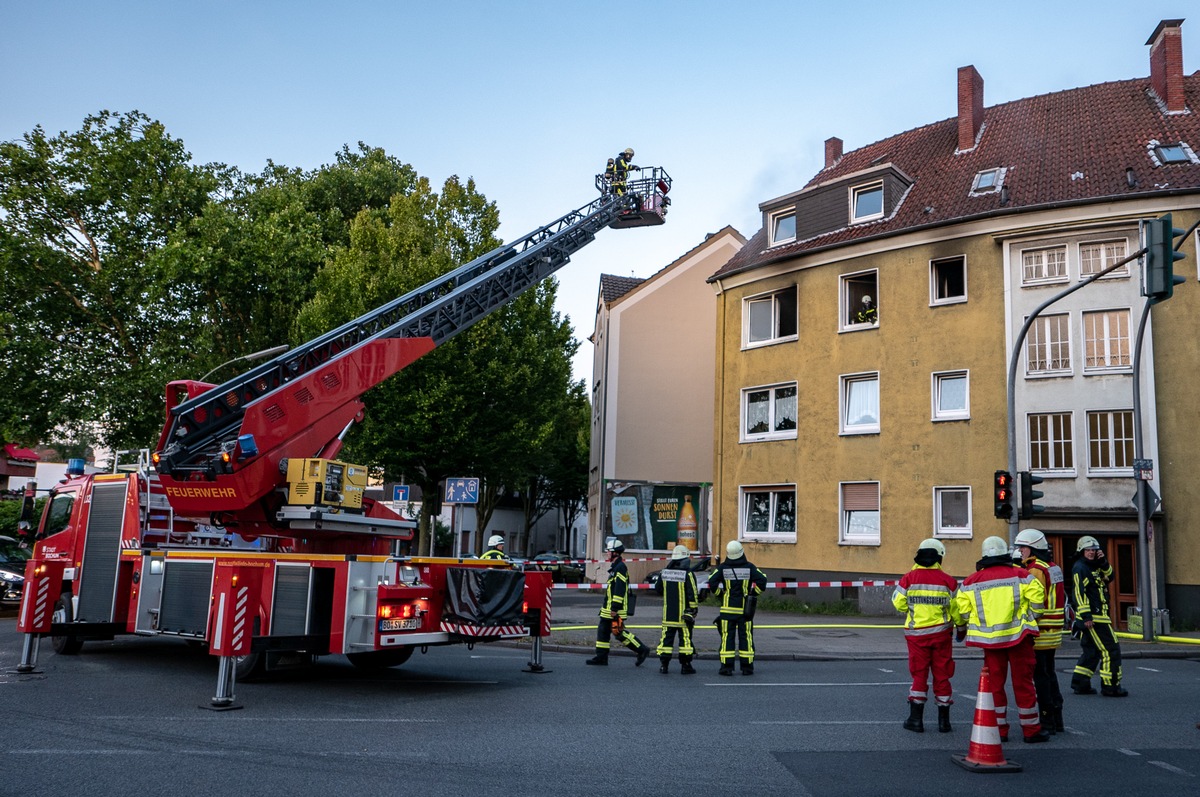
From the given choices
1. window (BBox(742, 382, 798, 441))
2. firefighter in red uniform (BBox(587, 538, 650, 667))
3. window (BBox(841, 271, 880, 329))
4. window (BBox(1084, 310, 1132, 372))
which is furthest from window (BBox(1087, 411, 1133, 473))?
firefighter in red uniform (BBox(587, 538, 650, 667))

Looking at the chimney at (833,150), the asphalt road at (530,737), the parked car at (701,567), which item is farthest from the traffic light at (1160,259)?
the chimney at (833,150)

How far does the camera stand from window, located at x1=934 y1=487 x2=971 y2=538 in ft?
71.7

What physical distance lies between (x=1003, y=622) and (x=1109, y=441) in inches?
589

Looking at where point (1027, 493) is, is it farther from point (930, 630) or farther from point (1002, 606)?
point (1002, 606)

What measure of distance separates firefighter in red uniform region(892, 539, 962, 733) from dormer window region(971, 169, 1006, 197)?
16.9m

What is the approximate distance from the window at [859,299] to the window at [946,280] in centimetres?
152

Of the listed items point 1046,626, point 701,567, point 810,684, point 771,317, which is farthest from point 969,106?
point 1046,626

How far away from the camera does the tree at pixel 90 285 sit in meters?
27.8

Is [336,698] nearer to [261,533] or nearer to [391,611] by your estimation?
[391,611]

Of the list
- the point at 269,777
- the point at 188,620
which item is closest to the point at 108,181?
the point at 188,620

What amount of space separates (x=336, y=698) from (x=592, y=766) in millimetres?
3938

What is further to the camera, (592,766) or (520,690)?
(520,690)

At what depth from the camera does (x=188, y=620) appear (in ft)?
34.0

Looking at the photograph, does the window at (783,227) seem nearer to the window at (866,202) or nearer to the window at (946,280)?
the window at (866,202)
